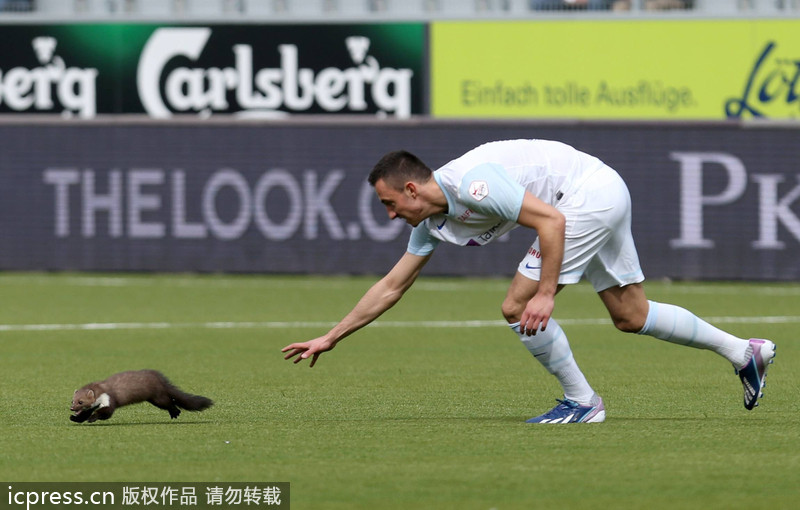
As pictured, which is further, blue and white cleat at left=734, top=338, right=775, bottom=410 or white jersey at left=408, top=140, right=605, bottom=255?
blue and white cleat at left=734, top=338, right=775, bottom=410

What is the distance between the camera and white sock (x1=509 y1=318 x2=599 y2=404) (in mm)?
7551

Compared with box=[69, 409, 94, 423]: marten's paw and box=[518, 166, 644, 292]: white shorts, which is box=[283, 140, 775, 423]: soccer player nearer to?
box=[518, 166, 644, 292]: white shorts

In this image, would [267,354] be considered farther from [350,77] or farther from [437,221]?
[350,77]

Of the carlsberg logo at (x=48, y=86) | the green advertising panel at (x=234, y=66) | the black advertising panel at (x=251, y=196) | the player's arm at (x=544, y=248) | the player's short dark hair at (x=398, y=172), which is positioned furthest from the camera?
the carlsberg logo at (x=48, y=86)

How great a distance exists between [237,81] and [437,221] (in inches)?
632

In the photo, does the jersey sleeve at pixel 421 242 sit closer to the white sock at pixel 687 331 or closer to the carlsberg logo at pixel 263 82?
the white sock at pixel 687 331

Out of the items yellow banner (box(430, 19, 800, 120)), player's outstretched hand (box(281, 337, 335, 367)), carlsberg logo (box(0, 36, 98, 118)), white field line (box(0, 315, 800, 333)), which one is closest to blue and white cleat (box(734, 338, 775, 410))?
player's outstretched hand (box(281, 337, 335, 367))

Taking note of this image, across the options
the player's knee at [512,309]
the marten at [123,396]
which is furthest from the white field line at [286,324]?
the player's knee at [512,309]

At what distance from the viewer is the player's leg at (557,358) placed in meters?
7.44

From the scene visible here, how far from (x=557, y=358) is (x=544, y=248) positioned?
0.75 meters

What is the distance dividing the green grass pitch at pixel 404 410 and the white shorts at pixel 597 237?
77 cm

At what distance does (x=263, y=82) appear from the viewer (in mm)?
23203

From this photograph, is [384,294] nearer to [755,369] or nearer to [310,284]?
[755,369]

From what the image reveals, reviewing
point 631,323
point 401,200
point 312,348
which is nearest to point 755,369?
point 631,323
